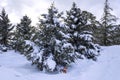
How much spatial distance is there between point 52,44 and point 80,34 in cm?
694

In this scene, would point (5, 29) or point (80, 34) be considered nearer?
point (80, 34)

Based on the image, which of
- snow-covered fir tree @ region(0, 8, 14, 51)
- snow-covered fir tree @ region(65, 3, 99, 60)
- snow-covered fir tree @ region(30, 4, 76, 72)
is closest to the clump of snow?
snow-covered fir tree @ region(30, 4, 76, 72)

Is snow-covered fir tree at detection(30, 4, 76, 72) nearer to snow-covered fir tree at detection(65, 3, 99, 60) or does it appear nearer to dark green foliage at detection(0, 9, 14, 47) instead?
snow-covered fir tree at detection(65, 3, 99, 60)

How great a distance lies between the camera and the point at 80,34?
939 inches

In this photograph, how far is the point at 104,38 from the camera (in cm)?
3922

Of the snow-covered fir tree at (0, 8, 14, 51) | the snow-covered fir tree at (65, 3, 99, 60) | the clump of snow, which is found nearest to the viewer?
the clump of snow

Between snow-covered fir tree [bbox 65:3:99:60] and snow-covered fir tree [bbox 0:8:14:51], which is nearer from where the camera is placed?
snow-covered fir tree [bbox 65:3:99:60]

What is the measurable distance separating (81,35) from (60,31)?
6.23m

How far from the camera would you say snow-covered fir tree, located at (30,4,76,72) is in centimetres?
1719

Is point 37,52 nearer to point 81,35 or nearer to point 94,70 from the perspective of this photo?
point 94,70

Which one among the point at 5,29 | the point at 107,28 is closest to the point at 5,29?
the point at 5,29

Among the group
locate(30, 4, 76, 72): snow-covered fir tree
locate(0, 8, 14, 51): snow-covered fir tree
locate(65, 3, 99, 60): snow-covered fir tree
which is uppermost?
locate(0, 8, 14, 51): snow-covered fir tree

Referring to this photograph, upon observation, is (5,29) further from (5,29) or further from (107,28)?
(107,28)

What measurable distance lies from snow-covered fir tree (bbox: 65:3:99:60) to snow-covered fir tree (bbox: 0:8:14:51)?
55.8 ft
